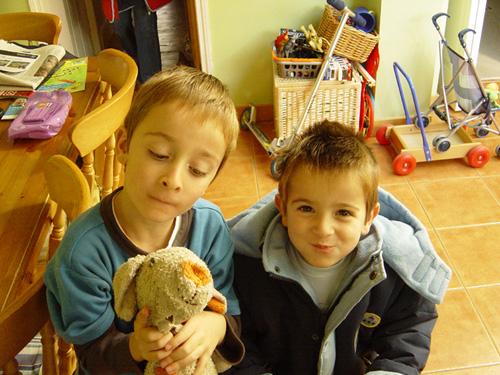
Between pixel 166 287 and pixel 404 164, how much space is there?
2.10 m

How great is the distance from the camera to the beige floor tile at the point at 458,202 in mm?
2334

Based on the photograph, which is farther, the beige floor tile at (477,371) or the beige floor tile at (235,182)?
the beige floor tile at (235,182)

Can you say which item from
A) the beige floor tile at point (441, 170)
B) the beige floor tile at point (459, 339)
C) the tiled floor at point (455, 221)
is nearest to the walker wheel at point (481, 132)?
the tiled floor at point (455, 221)

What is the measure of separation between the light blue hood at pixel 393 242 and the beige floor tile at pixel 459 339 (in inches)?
33.0

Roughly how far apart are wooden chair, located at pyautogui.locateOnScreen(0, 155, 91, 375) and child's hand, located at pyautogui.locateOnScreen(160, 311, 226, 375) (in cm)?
A: 21

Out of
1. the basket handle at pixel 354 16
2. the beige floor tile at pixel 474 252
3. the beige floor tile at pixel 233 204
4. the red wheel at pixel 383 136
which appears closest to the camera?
the beige floor tile at pixel 474 252

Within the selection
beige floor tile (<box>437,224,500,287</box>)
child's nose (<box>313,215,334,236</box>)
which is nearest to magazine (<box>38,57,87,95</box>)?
child's nose (<box>313,215,334,236</box>)

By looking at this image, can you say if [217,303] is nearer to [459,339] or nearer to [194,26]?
[459,339]

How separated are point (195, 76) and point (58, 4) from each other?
258 centimetres

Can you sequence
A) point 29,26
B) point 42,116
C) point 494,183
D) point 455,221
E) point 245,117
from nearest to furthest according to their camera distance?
point 42,116 → point 29,26 → point 455,221 → point 494,183 → point 245,117

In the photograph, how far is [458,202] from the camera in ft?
8.00

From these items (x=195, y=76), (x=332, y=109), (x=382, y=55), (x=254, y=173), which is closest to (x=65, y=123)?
(x=195, y=76)

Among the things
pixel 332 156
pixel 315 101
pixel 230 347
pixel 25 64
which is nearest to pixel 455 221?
pixel 315 101

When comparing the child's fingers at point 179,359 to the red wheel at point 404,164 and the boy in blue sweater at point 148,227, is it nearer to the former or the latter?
the boy in blue sweater at point 148,227
